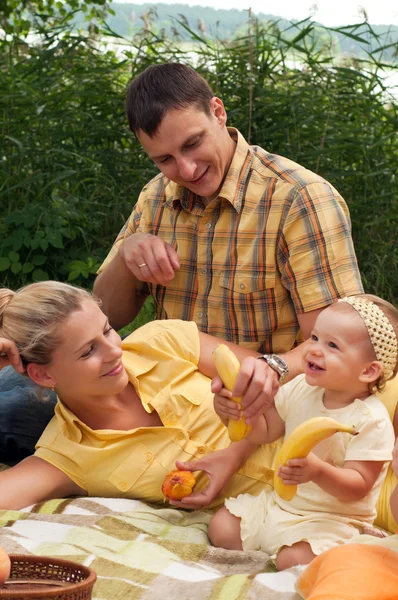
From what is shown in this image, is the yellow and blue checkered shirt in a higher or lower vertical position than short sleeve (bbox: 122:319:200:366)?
higher

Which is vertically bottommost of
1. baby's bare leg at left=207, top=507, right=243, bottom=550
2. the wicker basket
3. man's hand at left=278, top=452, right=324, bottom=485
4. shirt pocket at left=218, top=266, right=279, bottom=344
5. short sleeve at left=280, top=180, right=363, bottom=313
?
baby's bare leg at left=207, top=507, right=243, bottom=550

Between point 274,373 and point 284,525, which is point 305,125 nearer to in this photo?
point 274,373

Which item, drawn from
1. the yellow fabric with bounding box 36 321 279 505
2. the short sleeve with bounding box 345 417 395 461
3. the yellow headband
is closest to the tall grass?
the yellow fabric with bounding box 36 321 279 505

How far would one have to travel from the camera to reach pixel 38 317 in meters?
3.10

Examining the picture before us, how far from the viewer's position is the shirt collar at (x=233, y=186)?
142 inches

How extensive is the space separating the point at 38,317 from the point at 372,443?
1.16 meters

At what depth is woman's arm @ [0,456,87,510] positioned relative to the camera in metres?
3.09

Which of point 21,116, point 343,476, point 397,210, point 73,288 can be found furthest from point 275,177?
point 21,116

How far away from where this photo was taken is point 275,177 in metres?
3.65

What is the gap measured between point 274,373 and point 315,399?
16 centimetres

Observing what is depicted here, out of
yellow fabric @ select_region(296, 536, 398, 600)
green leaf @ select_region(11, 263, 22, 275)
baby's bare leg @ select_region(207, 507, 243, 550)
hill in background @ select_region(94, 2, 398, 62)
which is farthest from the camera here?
green leaf @ select_region(11, 263, 22, 275)

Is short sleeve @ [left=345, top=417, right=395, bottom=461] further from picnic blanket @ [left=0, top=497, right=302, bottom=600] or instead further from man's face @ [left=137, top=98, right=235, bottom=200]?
man's face @ [left=137, top=98, right=235, bottom=200]

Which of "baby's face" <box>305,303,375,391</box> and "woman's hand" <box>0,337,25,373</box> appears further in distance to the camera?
"woman's hand" <box>0,337,25,373</box>

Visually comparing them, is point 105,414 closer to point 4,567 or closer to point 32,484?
point 32,484
